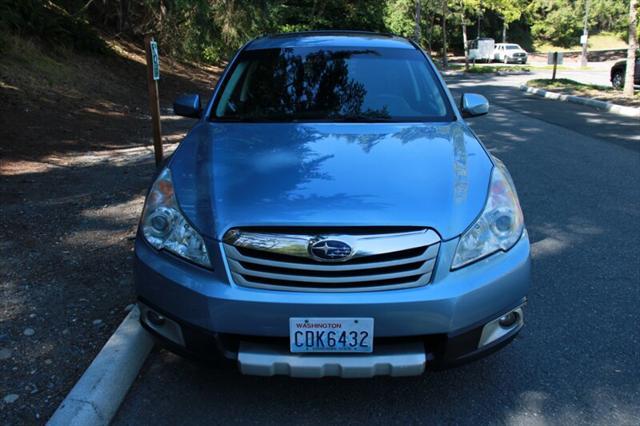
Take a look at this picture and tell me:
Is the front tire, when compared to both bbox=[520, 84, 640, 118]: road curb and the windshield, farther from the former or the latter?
the windshield

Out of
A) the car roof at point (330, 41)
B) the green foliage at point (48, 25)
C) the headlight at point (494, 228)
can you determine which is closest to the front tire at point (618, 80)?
the green foliage at point (48, 25)

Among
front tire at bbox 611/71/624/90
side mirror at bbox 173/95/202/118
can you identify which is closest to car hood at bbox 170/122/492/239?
side mirror at bbox 173/95/202/118

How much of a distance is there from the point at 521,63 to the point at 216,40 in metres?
34.9

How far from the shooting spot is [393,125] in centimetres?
340

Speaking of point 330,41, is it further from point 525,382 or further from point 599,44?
point 599,44

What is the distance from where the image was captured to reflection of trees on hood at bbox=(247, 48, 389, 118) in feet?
11.9

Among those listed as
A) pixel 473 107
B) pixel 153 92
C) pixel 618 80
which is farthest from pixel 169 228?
pixel 618 80

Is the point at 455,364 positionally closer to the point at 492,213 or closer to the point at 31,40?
the point at 492,213

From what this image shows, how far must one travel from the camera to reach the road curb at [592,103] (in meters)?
13.3

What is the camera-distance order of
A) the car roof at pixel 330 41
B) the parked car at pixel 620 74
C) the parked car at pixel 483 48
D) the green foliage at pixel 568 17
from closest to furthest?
the car roof at pixel 330 41, the parked car at pixel 620 74, the parked car at pixel 483 48, the green foliage at pixel 568 17

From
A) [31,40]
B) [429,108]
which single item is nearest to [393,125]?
[429,108]

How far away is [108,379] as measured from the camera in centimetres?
267

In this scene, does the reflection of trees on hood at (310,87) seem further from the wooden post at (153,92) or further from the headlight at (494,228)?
the wooden post at (153,92)

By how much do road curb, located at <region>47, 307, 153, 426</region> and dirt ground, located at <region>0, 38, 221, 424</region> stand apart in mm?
149
